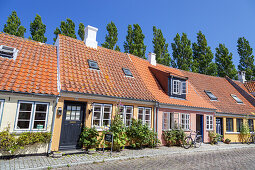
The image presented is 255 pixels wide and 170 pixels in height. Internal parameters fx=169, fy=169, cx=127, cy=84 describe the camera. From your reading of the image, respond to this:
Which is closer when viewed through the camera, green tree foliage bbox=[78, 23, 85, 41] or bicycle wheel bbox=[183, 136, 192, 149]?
bicycle wheel bbox=[183, 136, 192, 149]

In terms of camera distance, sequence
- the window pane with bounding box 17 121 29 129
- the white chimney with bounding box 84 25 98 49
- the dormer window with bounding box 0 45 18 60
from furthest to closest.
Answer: the white chimney with bounding box 84 25 98 49 < the dormer window with bounding box 0 45 18 60 < the window pane with bounding box 17 121 29 129

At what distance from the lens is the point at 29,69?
9.11 meters

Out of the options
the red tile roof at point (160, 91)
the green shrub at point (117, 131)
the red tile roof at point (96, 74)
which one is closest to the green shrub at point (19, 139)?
the red tile roof at point (96, 74)

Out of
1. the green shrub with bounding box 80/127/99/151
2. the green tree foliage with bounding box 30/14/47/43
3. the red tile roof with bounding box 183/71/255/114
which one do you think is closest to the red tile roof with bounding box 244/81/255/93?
the red tile roof with bounding box 183/71/255/114

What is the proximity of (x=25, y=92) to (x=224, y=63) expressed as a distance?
30659 mm

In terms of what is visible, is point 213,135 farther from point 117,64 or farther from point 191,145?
point 117,64

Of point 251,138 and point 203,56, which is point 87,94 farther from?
point 203,56

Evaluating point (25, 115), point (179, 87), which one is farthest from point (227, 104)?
point (25, 115)

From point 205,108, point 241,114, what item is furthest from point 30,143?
point 241,114

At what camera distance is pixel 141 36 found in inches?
1061

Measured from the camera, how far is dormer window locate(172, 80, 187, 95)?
1401cm

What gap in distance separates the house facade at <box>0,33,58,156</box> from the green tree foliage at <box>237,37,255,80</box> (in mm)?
33161

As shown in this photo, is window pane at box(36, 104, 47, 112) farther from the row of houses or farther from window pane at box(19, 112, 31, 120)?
window pane at box(19, 112, 31, 120)

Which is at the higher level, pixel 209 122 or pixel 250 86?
pixel 250 86
